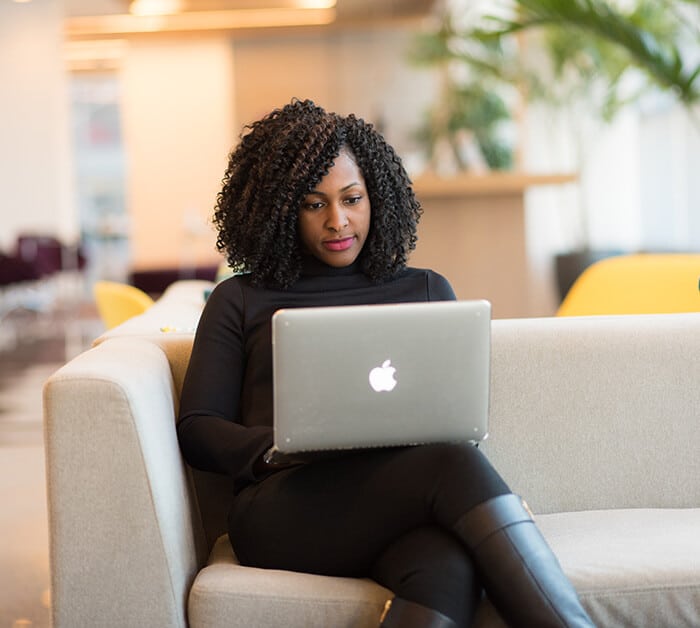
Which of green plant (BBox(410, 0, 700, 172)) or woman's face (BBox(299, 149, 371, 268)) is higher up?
green plant (BBox(410, 0, 700, 172))

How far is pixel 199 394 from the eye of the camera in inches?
86.8

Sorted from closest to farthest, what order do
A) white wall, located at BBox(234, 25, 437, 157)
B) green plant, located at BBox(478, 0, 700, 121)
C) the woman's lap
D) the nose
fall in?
1. the woman's lap
2. the nose
3. green plant, located at BBox(478, 0, 700, 121)
4. white wall, located at BBox(234, 25, 437, 157)

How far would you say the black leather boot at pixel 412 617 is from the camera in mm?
1787

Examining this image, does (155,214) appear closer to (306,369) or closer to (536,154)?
(536,154)

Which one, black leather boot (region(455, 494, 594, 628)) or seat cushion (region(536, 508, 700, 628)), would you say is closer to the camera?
black leather boot (region(455, 494, 594, 628))

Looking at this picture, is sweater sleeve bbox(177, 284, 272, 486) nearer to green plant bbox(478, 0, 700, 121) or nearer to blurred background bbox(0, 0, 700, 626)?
blurred background bbox(0, 0, 700, 626)

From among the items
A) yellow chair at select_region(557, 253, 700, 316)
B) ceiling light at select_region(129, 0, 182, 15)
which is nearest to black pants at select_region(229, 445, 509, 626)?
yellow chair at select_region(557, 253, 700, 316)

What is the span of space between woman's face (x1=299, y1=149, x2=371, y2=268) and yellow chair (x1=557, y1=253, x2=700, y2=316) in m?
1.34

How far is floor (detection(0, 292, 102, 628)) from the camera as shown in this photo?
3.12 meters

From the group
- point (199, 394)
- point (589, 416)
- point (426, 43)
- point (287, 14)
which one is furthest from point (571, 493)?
point (287, 14)

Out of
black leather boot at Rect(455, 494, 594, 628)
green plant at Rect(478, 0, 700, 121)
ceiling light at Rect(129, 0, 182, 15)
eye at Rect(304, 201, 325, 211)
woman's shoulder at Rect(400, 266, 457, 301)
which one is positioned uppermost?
ceiling light at Rect(129, 0, 182, 15)

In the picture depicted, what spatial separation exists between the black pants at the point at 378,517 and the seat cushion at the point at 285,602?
0.14 ft

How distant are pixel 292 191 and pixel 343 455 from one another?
1.98 feet

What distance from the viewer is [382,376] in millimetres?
1865
